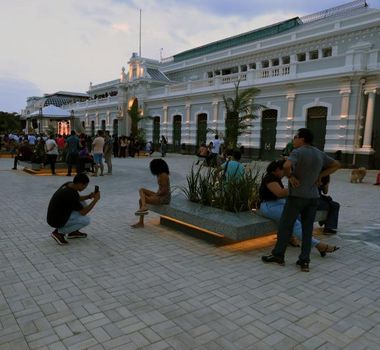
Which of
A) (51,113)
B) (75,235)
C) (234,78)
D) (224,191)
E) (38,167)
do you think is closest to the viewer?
(75,235)

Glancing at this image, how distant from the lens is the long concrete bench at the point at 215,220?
5.06 m

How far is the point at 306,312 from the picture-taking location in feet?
11.6

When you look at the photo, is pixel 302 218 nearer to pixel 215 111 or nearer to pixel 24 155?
pixel 24 155

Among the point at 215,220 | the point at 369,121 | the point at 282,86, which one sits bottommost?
the point at 215,220

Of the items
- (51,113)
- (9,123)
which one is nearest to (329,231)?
(51,113)

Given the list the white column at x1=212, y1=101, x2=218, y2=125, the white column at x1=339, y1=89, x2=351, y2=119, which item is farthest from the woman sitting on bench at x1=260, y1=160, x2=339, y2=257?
the white column at x1=212, y1=101, x2=218, y2=125

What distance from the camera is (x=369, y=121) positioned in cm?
1797

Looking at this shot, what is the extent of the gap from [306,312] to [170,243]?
2589 mm

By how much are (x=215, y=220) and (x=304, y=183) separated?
1492mm

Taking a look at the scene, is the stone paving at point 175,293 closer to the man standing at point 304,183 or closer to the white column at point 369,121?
the man standing at point 304,183

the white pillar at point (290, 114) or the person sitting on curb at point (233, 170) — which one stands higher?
the white pillar at point (290, 114)

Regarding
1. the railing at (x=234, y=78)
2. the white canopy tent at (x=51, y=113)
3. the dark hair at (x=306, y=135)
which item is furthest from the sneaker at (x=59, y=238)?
the railing at (x=234, y=78)

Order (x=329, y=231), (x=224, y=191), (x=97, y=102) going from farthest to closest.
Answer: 1. (x=97, y=102)
2. (x=329, y=231)
3. (x=224, y=191)

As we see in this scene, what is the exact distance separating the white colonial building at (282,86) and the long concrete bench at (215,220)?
14.2 meters
